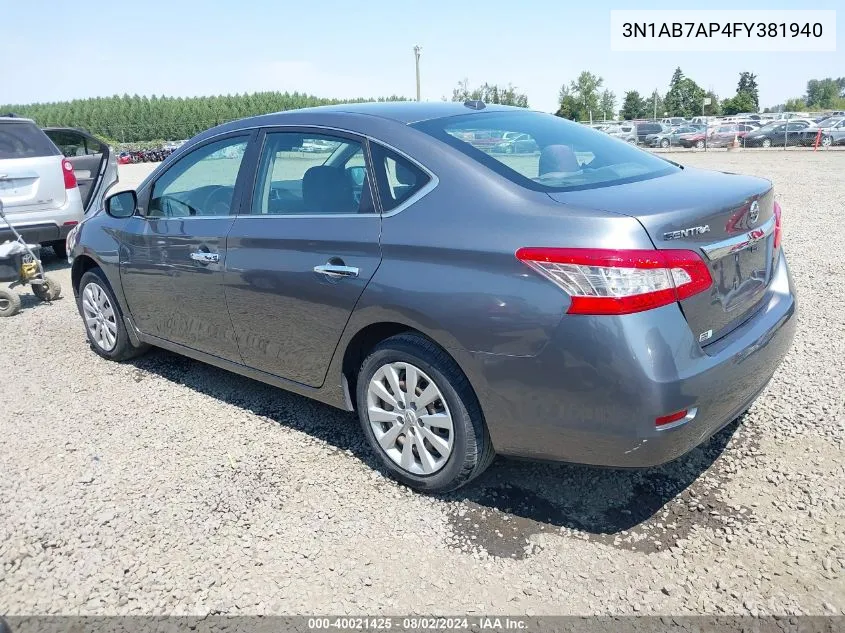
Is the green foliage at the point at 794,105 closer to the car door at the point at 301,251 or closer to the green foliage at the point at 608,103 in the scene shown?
the green foliage at the point at 608,103

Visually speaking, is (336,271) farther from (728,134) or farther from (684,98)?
(684,98)

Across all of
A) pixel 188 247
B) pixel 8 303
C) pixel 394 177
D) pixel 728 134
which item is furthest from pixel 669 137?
pixel 394 177

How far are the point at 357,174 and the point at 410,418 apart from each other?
116 cm

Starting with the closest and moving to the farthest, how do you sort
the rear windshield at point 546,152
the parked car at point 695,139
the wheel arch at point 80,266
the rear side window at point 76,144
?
the rear windshield at point 546,152, the wheel arch at point 80,266, the rear side window at point 76,144, the parked car at point 695,139

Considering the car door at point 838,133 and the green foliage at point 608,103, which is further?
the green foliage at point 608,103

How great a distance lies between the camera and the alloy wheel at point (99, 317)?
4852 mm

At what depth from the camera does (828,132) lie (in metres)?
30.8

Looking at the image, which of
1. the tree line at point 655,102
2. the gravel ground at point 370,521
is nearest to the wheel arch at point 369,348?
the gravel ground at point 370,521

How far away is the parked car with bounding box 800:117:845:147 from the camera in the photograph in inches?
1208

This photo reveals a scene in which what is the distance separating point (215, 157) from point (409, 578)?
2710 millimetres

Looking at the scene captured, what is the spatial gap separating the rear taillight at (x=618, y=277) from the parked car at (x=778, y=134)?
115 ft

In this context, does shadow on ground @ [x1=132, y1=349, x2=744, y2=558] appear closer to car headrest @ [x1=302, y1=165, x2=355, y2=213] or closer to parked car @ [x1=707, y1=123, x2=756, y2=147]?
car headrest @ [x1=302, y1=165, x2=355, y2=213]

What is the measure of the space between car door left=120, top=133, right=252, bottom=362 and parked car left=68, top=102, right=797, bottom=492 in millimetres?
21

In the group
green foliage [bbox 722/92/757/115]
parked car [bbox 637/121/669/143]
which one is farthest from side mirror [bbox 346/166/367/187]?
green foliage [bbox 722/92/757/115]
